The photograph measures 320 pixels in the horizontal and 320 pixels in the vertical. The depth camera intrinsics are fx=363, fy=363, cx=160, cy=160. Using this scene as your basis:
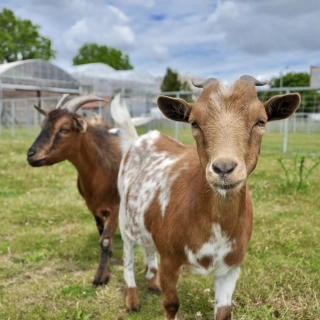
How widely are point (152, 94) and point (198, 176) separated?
12.2m

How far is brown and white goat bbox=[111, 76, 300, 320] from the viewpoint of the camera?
2.04 metres

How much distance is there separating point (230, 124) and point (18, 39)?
49.8 metres

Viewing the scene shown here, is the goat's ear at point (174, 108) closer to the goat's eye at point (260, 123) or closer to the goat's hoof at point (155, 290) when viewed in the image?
the goat's eye at point (260, 123)

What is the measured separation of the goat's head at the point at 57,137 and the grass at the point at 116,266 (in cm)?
123

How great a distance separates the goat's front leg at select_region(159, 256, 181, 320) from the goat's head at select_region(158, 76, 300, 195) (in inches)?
35.6

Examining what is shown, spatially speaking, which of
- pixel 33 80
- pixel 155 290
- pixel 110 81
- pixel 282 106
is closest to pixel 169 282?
pixel 155 290

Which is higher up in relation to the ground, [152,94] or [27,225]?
[152,94]

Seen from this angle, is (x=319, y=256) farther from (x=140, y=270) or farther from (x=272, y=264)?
(x=140, y=270)

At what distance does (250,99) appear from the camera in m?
2.19

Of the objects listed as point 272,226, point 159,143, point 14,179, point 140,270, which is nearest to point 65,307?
point 140,270

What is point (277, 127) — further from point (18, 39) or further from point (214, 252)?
point (18, 39)

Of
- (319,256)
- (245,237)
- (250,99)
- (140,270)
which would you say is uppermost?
(250,99)

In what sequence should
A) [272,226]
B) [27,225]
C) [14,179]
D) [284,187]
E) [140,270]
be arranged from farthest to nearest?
[14,179]
[284,187]
[27,225]
[272,226]
[140,270]

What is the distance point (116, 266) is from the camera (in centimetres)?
434
